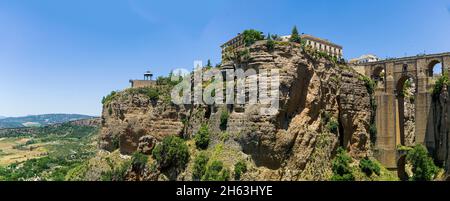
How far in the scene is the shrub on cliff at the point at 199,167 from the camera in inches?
1556

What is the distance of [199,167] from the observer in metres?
39.8

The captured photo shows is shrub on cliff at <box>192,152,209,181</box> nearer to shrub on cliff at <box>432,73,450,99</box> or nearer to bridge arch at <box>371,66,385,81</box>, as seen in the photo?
bridge arch at <box>371,66,385,81</box>

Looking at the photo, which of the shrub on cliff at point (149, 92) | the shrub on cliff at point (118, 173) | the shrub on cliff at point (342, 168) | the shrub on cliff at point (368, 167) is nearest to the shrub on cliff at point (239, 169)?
the shrub on cliff at point (342, 168)

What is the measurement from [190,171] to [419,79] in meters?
23.2

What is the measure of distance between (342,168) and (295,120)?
605cm

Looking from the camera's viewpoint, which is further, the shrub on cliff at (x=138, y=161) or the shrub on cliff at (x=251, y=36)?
the shrub on cliff at (x=138, y=161)

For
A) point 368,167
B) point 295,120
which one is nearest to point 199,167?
point 295,120

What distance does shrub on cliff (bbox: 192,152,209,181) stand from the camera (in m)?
39.5

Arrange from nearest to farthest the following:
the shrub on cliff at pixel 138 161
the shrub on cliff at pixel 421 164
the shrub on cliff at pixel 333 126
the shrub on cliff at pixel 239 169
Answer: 1. the shrub on cliff at pixel 239 169
2. the shrub on cliff at pixel 421 164
3. the shrub on cliff at pixel 333 126
4. the shrub on cliff at pixel 138 161

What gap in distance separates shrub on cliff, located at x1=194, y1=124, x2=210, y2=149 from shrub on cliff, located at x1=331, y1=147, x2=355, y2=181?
11130mm

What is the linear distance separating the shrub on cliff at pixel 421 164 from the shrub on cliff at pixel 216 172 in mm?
16719

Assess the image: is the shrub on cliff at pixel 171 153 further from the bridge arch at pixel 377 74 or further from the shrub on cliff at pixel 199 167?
the bridge arch at pixel 377 74

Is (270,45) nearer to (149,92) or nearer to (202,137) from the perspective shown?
(202,137)
